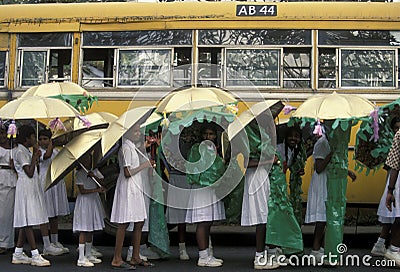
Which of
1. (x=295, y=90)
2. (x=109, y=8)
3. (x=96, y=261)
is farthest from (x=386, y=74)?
(x=96, y=261)

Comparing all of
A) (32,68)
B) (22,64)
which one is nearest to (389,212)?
(32,68)

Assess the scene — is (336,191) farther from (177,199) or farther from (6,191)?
(6,191)

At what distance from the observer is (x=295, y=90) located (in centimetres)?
783

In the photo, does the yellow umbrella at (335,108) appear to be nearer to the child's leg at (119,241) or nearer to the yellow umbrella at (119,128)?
the yellow umbrella at (119,128)

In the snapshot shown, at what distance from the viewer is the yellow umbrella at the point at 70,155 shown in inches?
228

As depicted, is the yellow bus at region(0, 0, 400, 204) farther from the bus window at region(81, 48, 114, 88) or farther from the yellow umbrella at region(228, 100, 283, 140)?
the yellow umbrella at region(228, 100, 283, 140)

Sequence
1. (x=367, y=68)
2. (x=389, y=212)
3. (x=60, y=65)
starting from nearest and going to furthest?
(x=389, y=212)
(x=367, y=68)
(x=60, y=65)

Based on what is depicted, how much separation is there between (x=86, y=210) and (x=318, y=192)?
2.66 meters

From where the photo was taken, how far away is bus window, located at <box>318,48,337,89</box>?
25.7 ft

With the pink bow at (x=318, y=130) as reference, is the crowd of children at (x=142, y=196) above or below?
below

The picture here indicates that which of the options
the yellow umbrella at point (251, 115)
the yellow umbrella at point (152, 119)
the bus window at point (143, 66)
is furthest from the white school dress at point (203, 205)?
the bus window at point (143, 66)

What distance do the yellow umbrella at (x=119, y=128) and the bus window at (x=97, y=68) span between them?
2.35 metres

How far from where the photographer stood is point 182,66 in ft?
26.4

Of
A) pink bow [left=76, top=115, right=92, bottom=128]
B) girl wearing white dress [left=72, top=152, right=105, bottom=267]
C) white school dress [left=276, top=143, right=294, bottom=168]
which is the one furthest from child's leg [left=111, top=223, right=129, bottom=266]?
white school dress [left=276, top=143, right=294, bottom=168]
